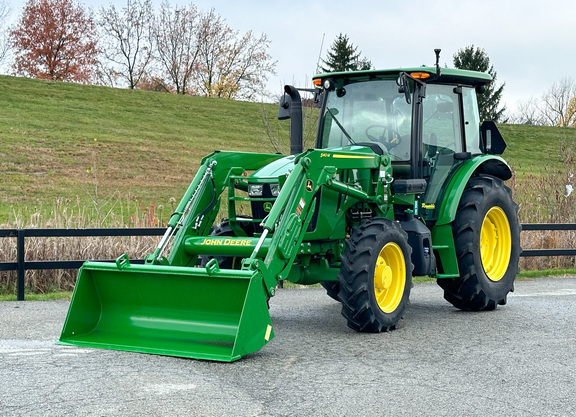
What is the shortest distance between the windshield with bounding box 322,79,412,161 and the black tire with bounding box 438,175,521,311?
106cm

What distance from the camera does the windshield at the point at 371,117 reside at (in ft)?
30.4

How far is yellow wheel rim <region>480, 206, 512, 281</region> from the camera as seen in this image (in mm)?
10211

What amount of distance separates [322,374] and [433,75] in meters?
3.94

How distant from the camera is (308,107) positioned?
62.6 ft

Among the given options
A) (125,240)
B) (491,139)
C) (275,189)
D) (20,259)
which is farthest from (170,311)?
(125,240)

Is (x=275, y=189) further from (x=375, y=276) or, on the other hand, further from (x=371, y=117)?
(x=371, y=117)

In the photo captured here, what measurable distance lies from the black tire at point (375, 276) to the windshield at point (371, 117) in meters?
1.19

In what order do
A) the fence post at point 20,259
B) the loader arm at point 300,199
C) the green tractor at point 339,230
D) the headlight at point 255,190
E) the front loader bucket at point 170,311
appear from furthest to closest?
1. the fence post at point 20,259
2. the headlight at point 255,190
3. the loader arm at point 300,199
4. the green tractor at point 339,230
5. the front loader bucket at point 170,311

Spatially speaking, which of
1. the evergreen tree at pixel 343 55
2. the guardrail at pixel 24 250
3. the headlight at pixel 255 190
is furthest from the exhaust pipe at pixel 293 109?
the evergreen tree at pixel 343 55

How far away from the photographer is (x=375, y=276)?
834cm

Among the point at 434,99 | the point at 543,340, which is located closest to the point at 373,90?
the point at 434,99

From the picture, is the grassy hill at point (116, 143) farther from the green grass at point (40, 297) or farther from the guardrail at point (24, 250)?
the green grass at point (40, 297)

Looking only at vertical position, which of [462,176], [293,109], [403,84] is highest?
[403,84]

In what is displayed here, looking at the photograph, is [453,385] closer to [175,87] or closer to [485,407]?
[485,407]
